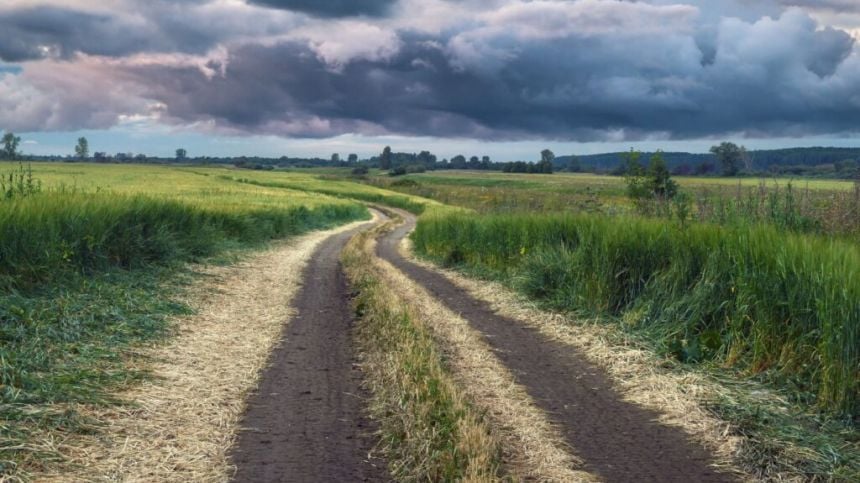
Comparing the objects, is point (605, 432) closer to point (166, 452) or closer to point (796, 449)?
point (796, 449)

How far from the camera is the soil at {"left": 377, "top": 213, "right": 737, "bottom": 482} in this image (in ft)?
18.4

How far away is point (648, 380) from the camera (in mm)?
7906

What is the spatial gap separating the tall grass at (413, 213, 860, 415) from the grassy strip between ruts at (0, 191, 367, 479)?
6572mm

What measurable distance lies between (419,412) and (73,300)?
6052mm

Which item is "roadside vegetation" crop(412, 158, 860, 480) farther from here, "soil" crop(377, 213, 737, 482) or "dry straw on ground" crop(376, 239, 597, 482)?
"dry straw on ground" crop(376, 239, 597, 482)

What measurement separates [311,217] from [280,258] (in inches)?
632

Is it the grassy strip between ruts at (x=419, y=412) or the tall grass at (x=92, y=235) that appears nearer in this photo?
the grassy strip between ruts at (x=419, y=412)

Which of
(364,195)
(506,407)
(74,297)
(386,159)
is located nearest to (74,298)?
(74,297)

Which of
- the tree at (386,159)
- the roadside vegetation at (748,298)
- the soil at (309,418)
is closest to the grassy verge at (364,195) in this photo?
the roadside vegetation at (748,298)

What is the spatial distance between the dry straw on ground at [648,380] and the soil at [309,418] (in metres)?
2.90

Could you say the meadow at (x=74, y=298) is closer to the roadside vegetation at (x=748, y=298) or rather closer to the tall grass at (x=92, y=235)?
the tall grass at (x=92, y=235)

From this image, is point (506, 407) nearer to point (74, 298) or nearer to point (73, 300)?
point (73, 300)

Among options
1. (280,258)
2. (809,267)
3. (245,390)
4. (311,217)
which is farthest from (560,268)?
(311,217)

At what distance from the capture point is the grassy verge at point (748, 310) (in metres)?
6.06
